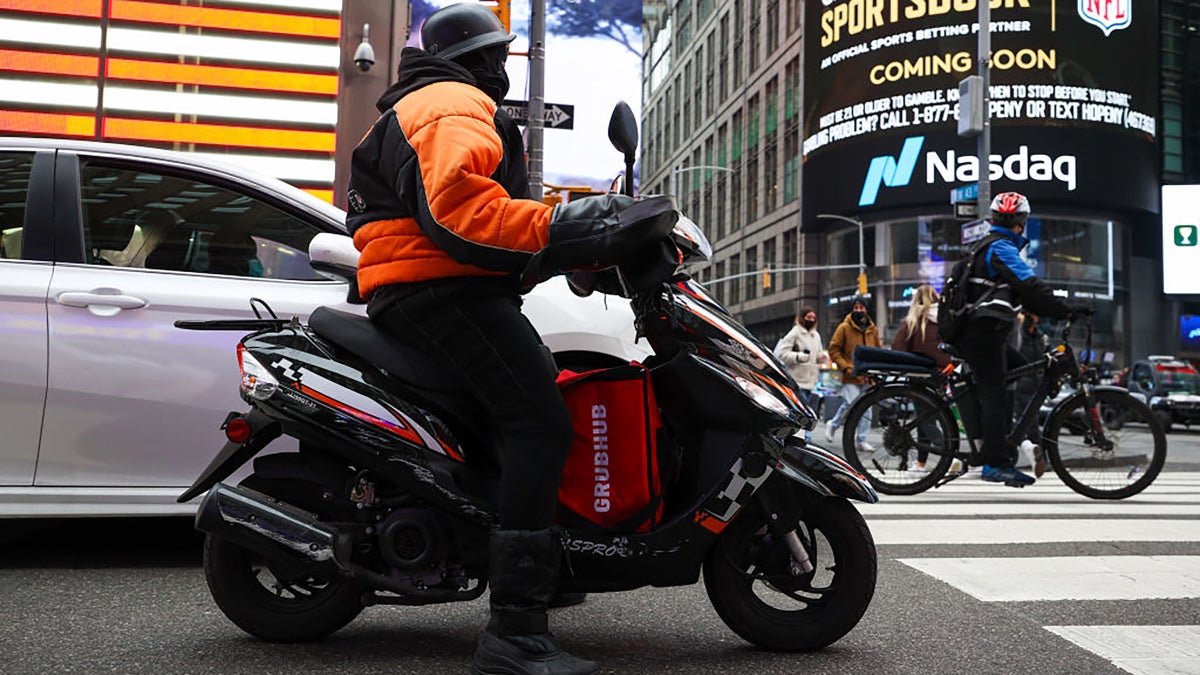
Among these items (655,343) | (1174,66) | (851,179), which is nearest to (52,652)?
(655,343)

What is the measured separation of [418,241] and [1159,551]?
4.08 m

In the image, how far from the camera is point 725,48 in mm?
72750

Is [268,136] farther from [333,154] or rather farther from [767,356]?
[767,356]

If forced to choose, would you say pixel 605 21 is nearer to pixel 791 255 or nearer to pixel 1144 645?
pixel 1144 645

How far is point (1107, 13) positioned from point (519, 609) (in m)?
51.2

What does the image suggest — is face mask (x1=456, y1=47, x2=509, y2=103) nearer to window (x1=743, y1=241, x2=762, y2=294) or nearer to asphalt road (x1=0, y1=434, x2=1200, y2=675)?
asphalt road (x1=0, y1=434, x2=1200, y2=675)

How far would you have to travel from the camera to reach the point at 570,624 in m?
3.63

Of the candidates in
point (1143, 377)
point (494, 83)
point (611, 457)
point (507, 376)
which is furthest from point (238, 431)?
point (1143, 377)

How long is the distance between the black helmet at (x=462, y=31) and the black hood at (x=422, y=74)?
0.05m

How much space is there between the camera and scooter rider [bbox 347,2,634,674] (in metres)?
2.73

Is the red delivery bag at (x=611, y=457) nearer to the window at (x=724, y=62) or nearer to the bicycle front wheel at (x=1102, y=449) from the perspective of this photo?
the bicycle front wheel at (x=1102, y=449)

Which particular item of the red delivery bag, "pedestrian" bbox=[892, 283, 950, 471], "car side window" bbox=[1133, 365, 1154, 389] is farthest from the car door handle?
"car side window" bbox=[1133, 365, 1154, 389]

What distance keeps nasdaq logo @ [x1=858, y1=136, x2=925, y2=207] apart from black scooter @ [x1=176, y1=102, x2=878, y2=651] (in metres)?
47.1

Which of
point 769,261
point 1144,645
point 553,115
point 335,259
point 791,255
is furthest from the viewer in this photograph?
point 769,261
